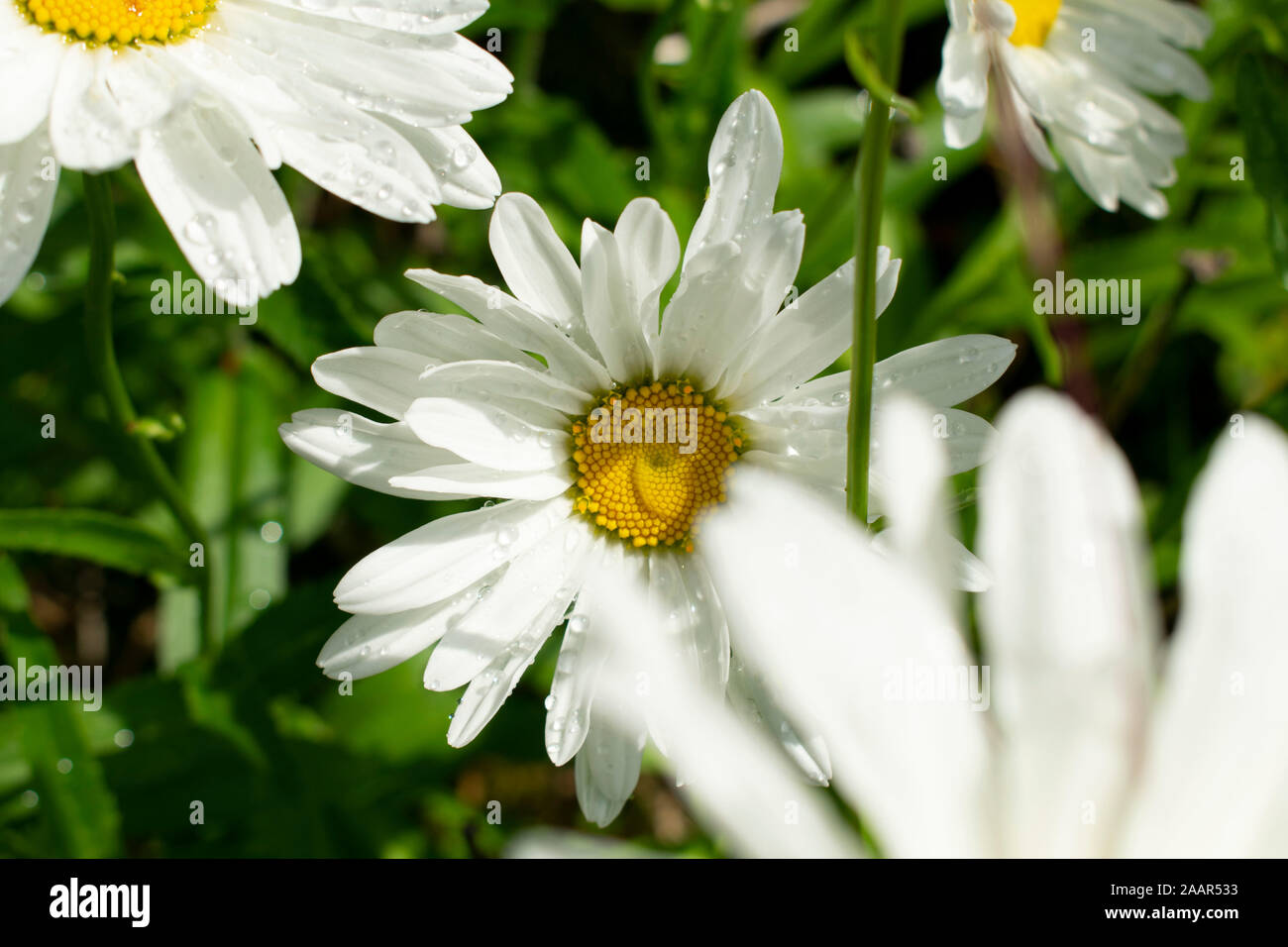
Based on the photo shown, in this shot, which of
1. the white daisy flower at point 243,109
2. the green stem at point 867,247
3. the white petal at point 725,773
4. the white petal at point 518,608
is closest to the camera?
the white petal at point 725,773

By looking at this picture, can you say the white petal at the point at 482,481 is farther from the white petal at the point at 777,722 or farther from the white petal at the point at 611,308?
the white petal at the point at 777,722

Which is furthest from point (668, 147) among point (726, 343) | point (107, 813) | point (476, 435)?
point (107, 813)

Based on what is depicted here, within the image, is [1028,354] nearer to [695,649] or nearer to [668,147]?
[668,147]

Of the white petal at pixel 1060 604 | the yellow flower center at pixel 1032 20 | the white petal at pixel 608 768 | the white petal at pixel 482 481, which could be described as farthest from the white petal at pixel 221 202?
the yellow flower center at pixel 1032 20

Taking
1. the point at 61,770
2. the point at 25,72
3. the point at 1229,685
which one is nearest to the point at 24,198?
the point at 25,72

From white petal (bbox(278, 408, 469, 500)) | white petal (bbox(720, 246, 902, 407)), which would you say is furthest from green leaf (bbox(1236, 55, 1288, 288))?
white petal (bbox(278, 408, 469, 500))

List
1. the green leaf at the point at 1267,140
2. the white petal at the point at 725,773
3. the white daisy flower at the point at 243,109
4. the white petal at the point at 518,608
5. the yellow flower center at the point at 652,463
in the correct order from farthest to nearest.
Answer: the green leaf at the point at 1267,140 → the yellow flower center at the point at 652,463 → the white petal at the point at 518,608 → the white daisy flower at the point at 243,109 → the white petal at the point at 725,773
